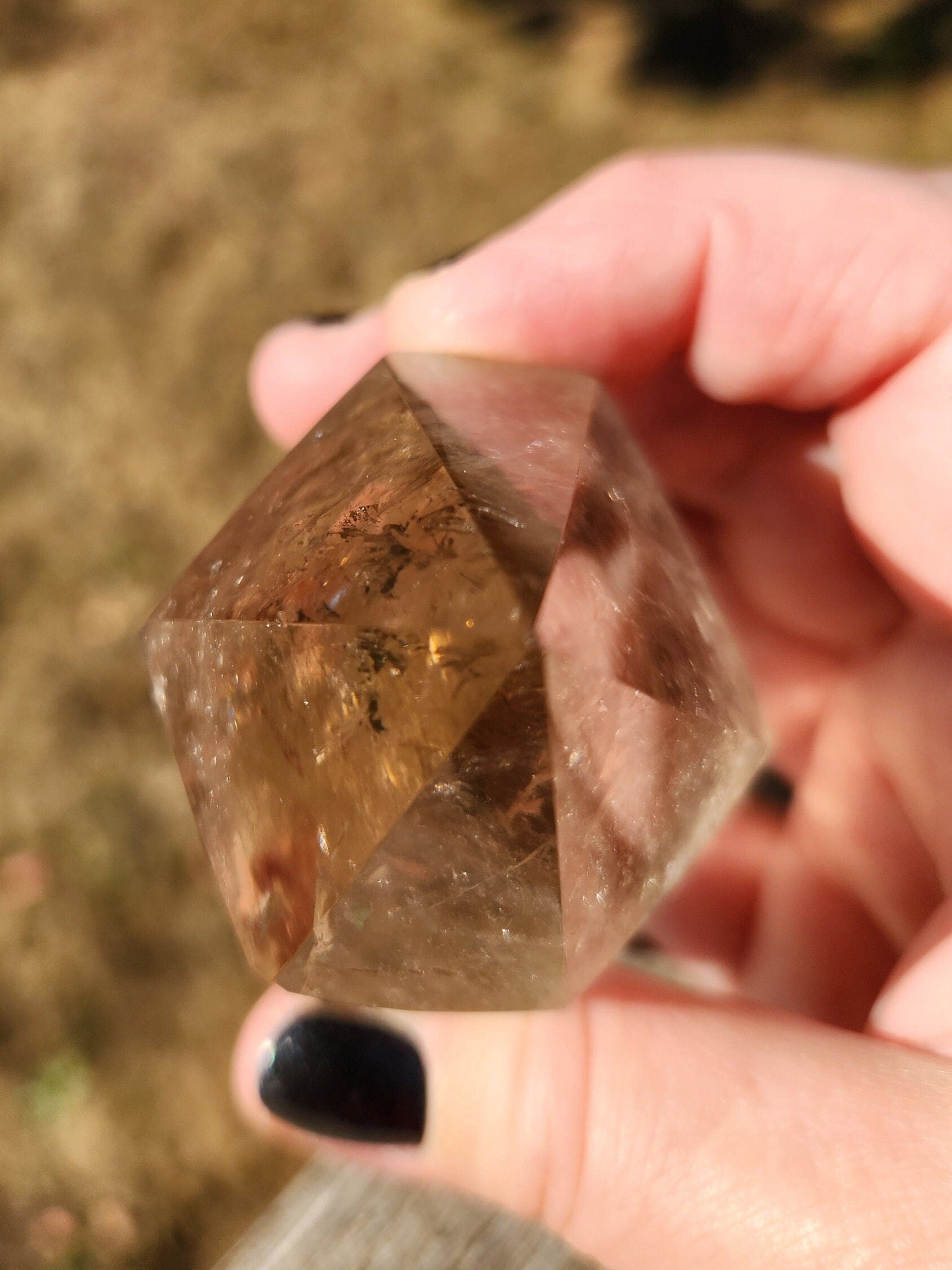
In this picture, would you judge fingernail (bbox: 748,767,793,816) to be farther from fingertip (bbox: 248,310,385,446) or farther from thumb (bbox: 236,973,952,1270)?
fingertip (bbox: 248,310,385,446)

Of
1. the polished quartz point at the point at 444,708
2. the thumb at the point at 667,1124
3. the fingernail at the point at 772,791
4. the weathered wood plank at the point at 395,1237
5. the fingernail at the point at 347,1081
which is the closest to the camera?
the polished quartz point at the point at 444,708

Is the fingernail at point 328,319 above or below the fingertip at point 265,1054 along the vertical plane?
above

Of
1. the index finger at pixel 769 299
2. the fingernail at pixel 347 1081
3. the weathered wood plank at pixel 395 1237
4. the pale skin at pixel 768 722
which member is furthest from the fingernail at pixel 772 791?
the fingernail at pixel 347 1081

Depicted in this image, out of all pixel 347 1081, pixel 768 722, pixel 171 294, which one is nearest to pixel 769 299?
pixel 768 722

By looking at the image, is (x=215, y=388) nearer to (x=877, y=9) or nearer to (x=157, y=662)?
(x=157, y=662)

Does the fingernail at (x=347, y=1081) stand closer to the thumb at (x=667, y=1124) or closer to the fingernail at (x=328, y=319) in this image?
the thumb at (x=667, y=1124)

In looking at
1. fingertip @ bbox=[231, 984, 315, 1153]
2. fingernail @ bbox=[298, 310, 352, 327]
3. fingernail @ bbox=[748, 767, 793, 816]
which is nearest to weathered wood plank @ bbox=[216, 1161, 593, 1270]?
fingertip @ bbox=[231, 984, 315, 1153]

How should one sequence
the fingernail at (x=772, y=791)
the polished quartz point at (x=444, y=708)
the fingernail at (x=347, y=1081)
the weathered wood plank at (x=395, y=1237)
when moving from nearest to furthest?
the polished quartz point at (x=444, y=708) < the fingernail at (x=347, y=1081) < the weathered wood plank at (x=395, y=1237) < the fingernail at (x=772, y=791)
